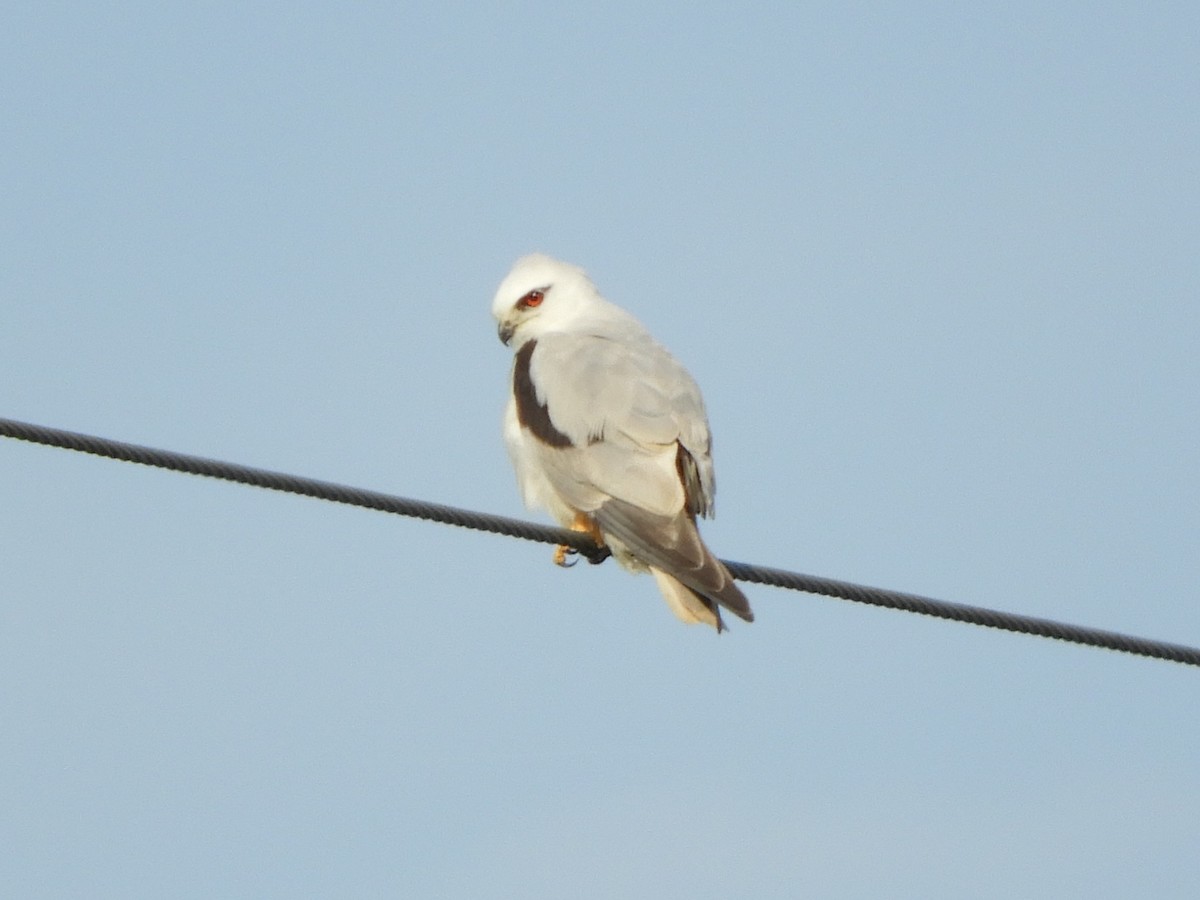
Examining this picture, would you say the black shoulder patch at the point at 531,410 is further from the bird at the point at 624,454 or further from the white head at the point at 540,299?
the white head at the point at 540,299

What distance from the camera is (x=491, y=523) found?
5125mm

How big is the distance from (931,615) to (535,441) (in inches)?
85.5

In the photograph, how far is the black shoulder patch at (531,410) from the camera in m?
6.69

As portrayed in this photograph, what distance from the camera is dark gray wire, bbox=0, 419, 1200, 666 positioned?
4496 mm

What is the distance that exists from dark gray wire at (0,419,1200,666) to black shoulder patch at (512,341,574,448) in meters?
1.25

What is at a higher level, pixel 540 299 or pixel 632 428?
pixel 540 299

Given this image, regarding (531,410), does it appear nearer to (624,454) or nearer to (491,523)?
(624,454)

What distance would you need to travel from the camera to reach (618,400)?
21.8 ft

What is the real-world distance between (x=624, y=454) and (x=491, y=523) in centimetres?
142

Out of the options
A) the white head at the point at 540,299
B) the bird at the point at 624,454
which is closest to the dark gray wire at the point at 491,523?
A: the bird at the point at 624,454

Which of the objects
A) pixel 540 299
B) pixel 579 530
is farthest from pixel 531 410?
pixel 540 299

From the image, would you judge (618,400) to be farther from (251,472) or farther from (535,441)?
(251,472)

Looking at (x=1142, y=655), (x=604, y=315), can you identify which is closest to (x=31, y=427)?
(x=1142, y=655)

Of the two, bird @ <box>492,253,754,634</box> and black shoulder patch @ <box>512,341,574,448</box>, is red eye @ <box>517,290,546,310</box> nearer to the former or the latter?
bird @ <box>492,253,754,634</box>
